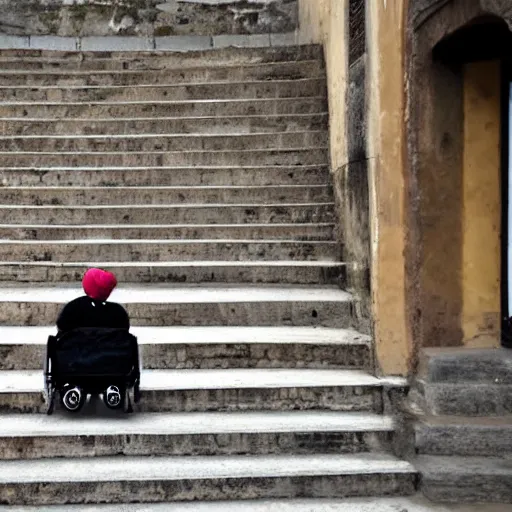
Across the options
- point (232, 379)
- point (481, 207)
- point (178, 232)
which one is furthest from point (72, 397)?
point (481, 207)

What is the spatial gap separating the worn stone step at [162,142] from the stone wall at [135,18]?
472cm

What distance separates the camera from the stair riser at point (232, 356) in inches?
199

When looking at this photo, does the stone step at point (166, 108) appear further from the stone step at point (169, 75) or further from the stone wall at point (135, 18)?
the stone wall at point (135, 18)

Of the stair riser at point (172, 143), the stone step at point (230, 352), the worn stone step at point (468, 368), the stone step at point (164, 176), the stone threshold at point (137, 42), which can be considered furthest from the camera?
the stone threshold at point (137, 42)

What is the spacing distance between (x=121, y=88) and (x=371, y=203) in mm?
4482

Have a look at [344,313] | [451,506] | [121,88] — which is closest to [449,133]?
[344,313]

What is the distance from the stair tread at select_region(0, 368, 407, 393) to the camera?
467 centimetres

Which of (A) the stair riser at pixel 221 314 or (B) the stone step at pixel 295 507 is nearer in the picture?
(B) the stone step at pixel 295 507

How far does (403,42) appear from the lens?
486 centimetres

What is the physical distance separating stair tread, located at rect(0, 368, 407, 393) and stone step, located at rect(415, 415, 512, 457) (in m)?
0.44

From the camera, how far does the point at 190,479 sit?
13.3 ft

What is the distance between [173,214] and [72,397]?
2.73m

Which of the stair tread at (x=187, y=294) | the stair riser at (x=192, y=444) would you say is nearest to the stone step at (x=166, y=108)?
the stair tread at (x=187, y=294)

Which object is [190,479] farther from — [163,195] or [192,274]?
[163,195]
